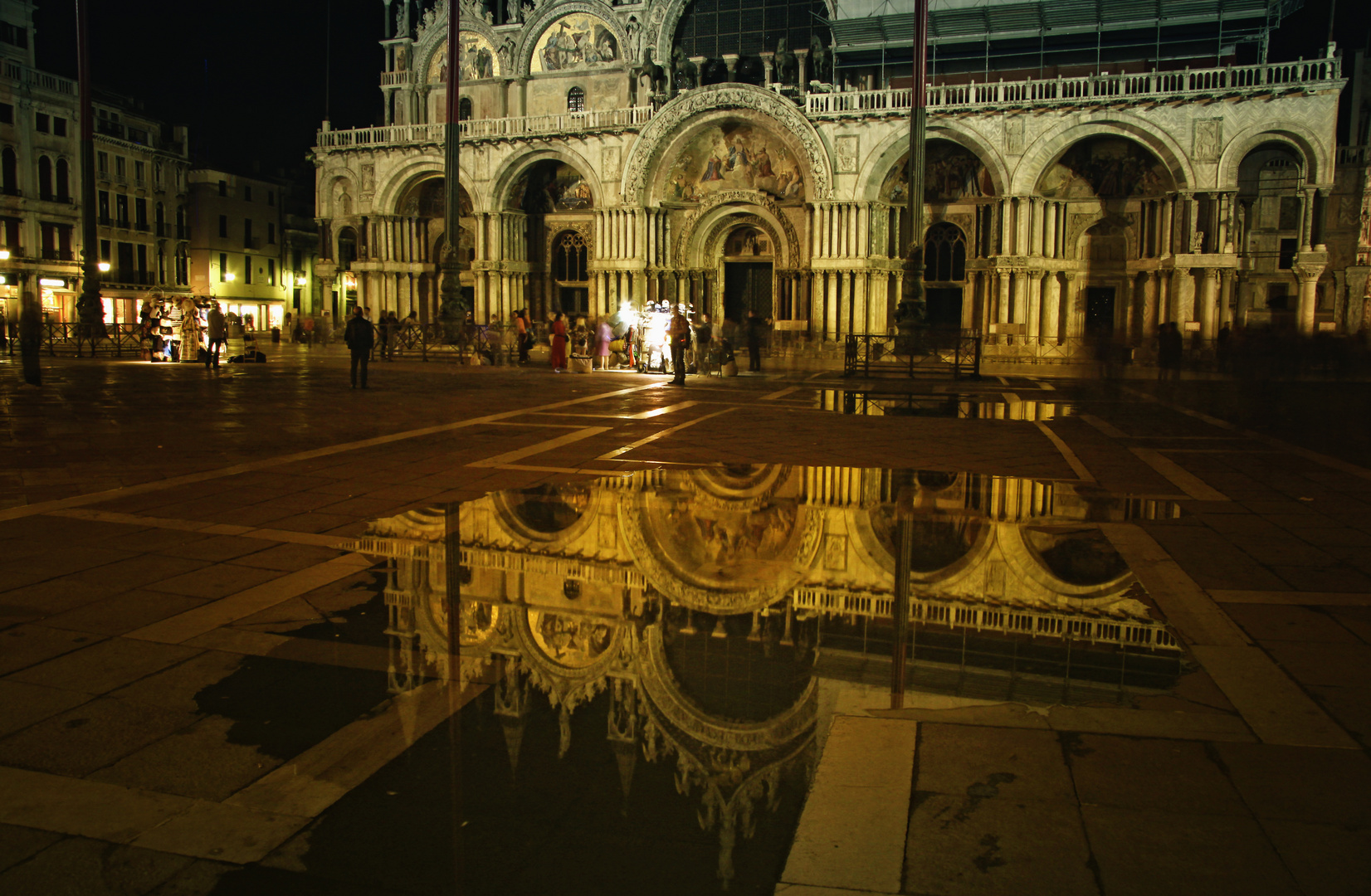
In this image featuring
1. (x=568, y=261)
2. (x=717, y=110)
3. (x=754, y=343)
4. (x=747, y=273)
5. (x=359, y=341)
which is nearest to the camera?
(x=359, y=341)

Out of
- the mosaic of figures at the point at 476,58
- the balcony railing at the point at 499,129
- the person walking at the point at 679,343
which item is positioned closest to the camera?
the person walking at the point at 679,343

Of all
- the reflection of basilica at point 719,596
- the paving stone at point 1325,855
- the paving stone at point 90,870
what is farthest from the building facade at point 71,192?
the paving stone at point 1325,855

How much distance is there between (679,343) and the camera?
20.2 m

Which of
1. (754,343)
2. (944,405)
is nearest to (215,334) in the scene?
(754,343)

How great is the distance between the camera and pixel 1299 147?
91.6ft

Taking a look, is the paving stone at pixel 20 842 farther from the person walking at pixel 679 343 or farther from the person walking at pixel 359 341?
the person walking at pixel 679 343

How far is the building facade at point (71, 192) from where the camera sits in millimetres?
42250

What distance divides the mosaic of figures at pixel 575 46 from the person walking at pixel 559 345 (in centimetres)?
1623

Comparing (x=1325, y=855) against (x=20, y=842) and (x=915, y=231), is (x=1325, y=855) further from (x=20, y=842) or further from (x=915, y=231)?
(x=915, y=231)

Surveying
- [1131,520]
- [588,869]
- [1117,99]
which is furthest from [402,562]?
[1117,99]

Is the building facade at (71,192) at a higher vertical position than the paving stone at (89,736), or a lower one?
higher

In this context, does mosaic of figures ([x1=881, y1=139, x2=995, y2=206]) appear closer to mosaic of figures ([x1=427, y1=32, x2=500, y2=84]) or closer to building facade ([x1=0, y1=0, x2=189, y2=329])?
mosaic of figures ([x1=427, y1=32, x2=500, y2=84])

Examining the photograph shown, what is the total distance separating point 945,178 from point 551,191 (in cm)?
1494

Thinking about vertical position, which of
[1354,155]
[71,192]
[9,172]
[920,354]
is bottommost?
[920,354]
